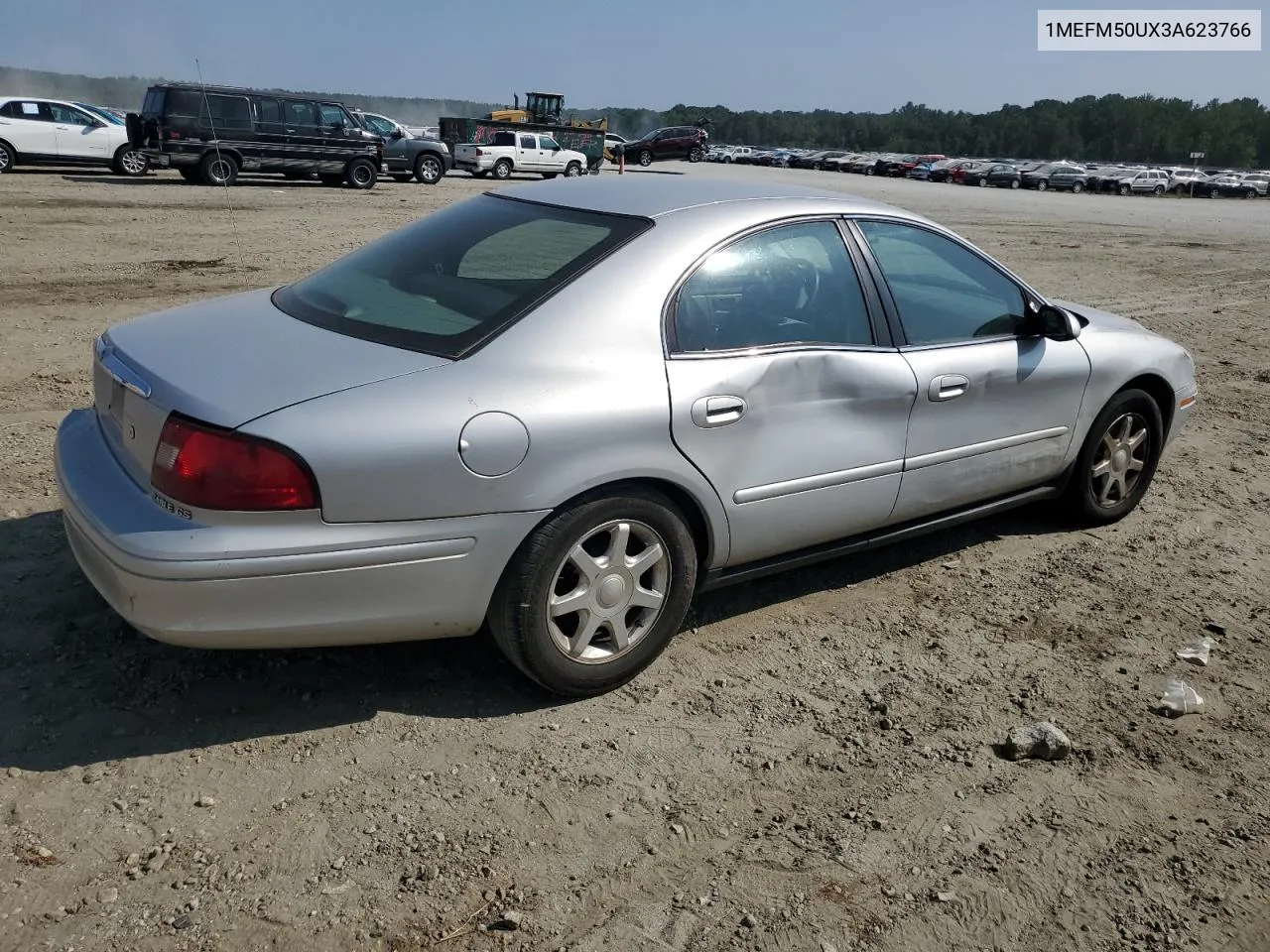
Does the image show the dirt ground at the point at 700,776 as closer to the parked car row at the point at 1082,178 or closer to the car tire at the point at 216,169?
the car tire at the point at 216,169

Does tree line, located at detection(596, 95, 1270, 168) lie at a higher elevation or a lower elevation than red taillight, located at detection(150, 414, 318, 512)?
higher

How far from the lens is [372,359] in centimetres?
319

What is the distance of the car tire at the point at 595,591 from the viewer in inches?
128

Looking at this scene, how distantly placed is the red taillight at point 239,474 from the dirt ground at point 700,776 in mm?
781

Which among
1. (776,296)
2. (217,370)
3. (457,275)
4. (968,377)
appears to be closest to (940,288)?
(968,377)

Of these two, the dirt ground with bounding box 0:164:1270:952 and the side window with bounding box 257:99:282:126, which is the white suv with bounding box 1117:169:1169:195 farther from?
the dirt ground with bounding box 0:164:1270:952

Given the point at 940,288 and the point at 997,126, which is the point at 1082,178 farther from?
the point at 997,126

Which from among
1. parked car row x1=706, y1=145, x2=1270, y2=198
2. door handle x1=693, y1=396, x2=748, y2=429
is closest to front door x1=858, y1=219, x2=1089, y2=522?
door handle x1=693, y1=396, x2=748, y2=429

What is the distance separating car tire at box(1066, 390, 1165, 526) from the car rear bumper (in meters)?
3.10

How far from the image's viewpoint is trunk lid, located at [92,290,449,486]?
9.81 ft

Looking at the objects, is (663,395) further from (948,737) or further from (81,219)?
(81,219)

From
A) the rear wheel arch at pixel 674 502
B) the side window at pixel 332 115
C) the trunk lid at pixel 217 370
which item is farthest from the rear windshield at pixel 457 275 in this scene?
the side window at pixel 332 115

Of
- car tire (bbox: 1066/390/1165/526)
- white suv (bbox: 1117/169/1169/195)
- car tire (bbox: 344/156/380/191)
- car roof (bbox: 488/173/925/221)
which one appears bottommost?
car tire (bbox: 1066/390/1165/526)

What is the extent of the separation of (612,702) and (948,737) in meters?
1.07
